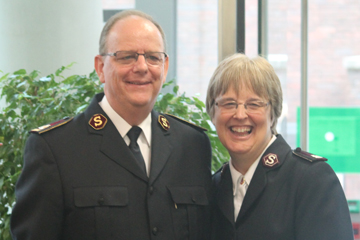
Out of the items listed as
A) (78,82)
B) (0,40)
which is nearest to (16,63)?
(0,40)

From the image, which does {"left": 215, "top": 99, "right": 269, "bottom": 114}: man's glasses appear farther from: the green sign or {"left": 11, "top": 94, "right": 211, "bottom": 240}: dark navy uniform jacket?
the green sign

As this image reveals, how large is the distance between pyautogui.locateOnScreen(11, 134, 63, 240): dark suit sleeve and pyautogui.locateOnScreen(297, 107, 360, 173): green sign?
2.64 meters

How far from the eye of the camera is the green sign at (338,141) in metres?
3.62

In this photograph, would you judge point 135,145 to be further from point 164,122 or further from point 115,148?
point 164,122

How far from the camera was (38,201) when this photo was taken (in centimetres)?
138

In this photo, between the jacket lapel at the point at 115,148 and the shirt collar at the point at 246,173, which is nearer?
the jacket lapel at the point at 115,148

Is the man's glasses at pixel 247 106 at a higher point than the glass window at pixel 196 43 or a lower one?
lower

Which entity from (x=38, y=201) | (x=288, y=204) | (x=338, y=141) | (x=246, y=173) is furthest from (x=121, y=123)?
(x=338, y=141)

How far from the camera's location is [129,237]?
144cm

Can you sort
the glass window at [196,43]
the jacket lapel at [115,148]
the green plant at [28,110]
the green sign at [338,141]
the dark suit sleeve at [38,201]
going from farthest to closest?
the green sign at [338,141], the glass window at [196,43], the green plant at [28,110], the jacket lapel at [115,148], the dark suit sleeve at [38,201]

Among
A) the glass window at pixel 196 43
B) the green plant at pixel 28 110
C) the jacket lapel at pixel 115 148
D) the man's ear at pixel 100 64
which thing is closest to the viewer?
the jacket lapel at pixel 115 148

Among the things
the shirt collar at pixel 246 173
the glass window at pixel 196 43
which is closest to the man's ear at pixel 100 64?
the shirt collar at pixel 246 173

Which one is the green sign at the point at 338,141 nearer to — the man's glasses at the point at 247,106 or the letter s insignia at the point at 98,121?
the man's glasses at the point at 247,106

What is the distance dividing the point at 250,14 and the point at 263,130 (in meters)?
1.66
